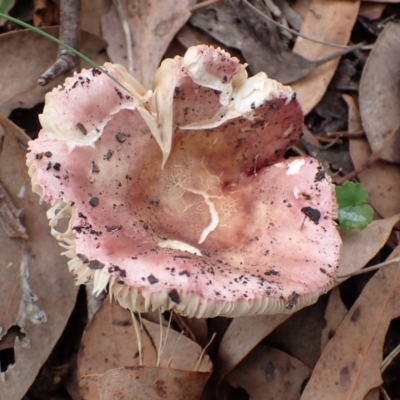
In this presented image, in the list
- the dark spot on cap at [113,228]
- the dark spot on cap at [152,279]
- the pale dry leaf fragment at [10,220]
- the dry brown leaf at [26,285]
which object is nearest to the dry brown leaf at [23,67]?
the dry brown leaf at [26,285]

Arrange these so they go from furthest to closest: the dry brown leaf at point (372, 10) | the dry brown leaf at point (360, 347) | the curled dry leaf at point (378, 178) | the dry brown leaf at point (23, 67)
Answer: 1. the dry brown leaf at point (372, 10)
2. the curled dry leaf at point (378, 178)
3. the dry brown leaf at point (23, 67)
4. the dry brown leaf at point (360, 347)

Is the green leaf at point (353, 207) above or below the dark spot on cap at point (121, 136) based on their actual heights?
below

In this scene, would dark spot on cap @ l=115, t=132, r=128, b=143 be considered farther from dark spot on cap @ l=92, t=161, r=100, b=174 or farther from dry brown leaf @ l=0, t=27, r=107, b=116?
dry brown leaf @ l=0, t=27, r=107, b=116

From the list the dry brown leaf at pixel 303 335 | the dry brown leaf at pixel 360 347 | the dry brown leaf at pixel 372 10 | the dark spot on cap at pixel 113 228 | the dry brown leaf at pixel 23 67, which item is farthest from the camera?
Answer: the dry brown leaf at pixel 372 10

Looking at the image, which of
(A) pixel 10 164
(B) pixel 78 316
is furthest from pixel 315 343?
(A) pixel 10 164

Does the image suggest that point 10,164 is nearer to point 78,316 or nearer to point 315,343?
point 78,316

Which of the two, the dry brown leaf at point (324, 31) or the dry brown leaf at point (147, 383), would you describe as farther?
the dry brown leaf at point (324, 31)

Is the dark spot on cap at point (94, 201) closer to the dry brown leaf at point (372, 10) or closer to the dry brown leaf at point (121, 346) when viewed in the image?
the dry brown leaf at point (121, 346)
